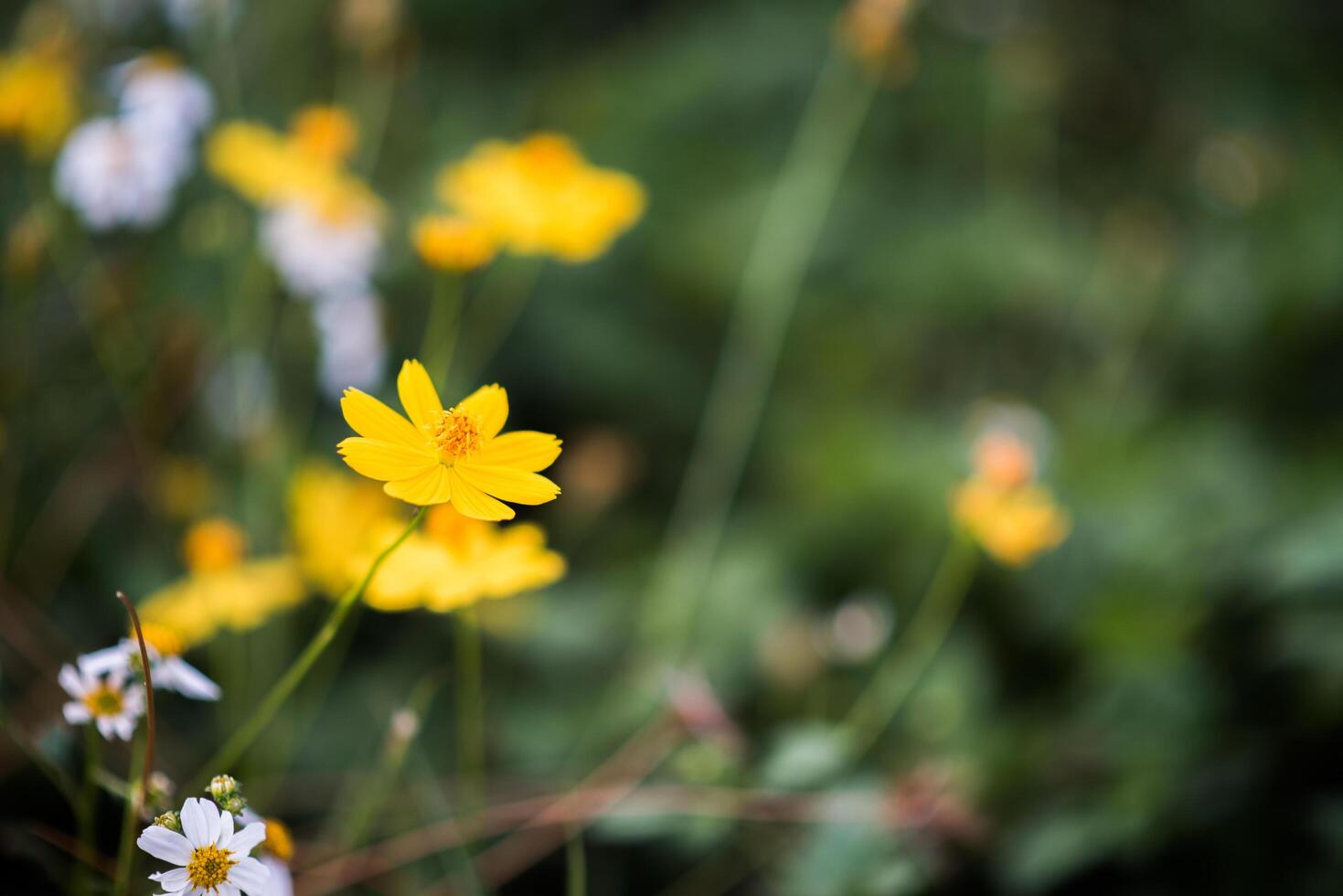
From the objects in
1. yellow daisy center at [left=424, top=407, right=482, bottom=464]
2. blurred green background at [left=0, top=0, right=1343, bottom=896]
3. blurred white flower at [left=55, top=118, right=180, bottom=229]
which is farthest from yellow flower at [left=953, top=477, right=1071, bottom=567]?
blurred white flower at [left=55, top=118, right=180, bottom=229]

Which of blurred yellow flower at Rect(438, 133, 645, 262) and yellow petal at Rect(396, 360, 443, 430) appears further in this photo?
blurred yellow flower at Rect(438, 133, 645, 262)

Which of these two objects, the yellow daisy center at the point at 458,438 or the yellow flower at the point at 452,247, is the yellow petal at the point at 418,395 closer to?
the yellow daisy center at the point at 458,438

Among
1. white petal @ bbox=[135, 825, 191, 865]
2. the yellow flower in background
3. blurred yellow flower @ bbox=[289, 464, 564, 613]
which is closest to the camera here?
white petal @ bbox=[135, 825, 191, 865]

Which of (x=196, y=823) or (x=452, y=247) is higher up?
(x=452, y=247)

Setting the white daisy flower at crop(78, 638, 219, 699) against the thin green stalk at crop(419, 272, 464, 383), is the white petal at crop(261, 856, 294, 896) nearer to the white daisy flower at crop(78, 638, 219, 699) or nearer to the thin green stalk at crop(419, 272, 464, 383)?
the white daisy flower at crop(78, 638, 219, 699)

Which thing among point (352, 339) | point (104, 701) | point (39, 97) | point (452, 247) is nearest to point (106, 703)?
point (104, 701)

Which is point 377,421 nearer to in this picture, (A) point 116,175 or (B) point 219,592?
(B) point 219,592
